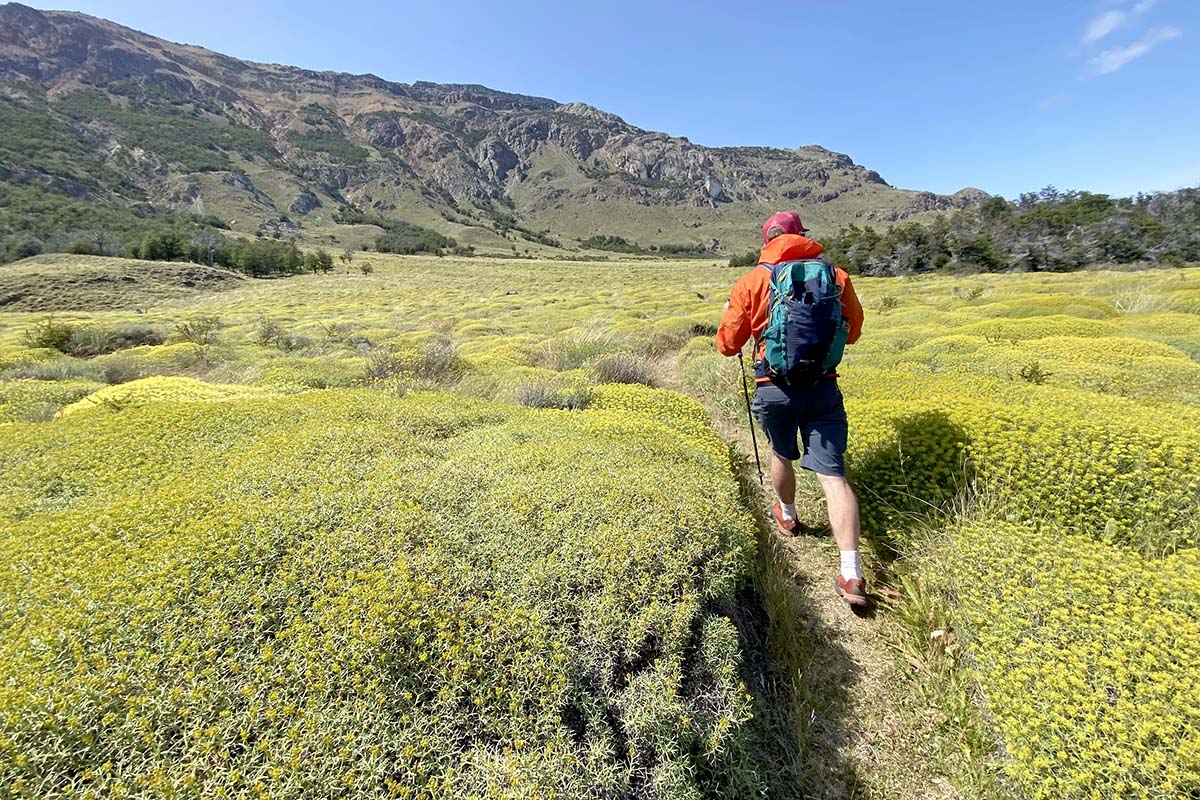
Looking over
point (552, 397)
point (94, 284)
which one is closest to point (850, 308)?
point (552, 397)

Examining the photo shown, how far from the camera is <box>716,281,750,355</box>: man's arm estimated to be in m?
4.06

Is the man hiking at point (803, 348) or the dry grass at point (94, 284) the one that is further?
the dry grass at point (94, 284)

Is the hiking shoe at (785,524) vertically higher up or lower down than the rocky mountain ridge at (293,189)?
lower down

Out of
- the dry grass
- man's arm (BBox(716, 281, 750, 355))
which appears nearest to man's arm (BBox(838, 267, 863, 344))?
man's arm (BBox(716, 281, 750, 355))

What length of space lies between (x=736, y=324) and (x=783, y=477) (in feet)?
5.11

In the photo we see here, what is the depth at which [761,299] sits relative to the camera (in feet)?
13.0

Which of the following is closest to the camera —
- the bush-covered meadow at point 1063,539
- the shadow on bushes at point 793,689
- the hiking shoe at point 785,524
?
the bush-covered meadow at point 1063,539

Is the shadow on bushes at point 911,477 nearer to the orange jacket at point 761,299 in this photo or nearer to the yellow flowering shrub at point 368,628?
the orange jacket at point 761,299

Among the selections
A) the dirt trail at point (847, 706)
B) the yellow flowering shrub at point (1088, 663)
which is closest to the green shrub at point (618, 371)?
the dirt trail at point (847, 706)

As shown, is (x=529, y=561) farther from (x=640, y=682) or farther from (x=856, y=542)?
(x=856, y=542)

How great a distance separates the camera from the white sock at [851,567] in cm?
377

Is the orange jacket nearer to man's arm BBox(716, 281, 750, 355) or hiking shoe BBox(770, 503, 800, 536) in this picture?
man's arm BBox(716, 281, 750, 355)

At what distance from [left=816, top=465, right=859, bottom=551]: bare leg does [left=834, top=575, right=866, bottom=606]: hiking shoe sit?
0.26m

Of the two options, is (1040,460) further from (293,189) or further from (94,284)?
(293,189)
